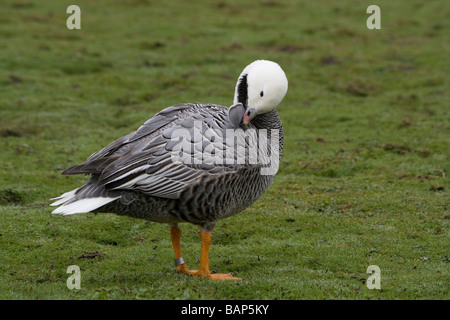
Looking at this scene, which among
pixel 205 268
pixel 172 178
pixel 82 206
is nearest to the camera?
pixel 82 206

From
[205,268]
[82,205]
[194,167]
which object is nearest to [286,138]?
A: [205,268]

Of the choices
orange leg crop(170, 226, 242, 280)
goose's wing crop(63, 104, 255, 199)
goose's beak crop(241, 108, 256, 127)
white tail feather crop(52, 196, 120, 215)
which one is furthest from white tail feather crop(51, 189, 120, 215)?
goose's beak crop(241, 108, 256, 127)

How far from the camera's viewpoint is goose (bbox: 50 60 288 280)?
23.9 feet

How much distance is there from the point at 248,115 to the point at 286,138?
25.2ft

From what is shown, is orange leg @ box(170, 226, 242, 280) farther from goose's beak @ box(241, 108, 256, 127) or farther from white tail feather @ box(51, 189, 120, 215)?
goose's beak @ box(241, 108, 256, 127)

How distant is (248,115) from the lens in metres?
7.53

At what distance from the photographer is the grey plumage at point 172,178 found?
7.29 meters

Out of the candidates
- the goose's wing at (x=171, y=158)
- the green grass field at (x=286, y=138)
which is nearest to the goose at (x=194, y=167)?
the goose's wing at (x=171, y=158)

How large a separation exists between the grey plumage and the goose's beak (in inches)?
3.3

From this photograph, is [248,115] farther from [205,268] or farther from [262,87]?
[205,268]

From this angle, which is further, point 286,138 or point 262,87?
point 286,138

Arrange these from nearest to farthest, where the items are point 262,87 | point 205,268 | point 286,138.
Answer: point 262,87, point 205,268, point 286,138

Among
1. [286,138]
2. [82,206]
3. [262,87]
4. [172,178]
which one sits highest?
[262,87]

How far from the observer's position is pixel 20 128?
15414mm
